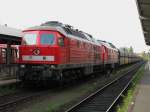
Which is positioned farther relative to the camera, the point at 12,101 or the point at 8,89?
the point at 8,89

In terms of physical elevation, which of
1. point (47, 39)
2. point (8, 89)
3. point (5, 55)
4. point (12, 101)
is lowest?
point (12, 101)

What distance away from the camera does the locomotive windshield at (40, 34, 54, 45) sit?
725 inches

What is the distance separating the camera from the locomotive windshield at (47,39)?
A: 18.4 m

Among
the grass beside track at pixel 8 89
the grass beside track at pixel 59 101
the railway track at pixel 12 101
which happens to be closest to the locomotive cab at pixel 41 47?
the grass beside track at pixel 8 89

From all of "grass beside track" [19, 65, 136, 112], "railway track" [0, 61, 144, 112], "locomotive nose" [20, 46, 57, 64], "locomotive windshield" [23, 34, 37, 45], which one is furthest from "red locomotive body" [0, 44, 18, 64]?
"railway track" [0, 61, 144, 112]

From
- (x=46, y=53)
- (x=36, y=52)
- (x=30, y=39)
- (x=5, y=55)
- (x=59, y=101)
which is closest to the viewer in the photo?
(x=59, y=101)

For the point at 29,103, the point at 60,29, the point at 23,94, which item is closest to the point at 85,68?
the point at 60,29

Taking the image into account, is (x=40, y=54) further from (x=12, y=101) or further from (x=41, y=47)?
(x=12, y=101)

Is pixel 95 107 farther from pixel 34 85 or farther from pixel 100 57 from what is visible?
pixel 100 57

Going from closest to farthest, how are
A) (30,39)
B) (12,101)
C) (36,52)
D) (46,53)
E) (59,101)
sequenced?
(12,101)
(59,101)
(46,53)
(36,52)
(30,39)

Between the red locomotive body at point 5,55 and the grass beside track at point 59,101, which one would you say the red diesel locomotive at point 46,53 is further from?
the red locomotive body at point 5,55

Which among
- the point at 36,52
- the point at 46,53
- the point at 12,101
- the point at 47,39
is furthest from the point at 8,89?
the point at 12,101

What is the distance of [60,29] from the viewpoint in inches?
740

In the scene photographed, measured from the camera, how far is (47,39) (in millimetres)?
18453
